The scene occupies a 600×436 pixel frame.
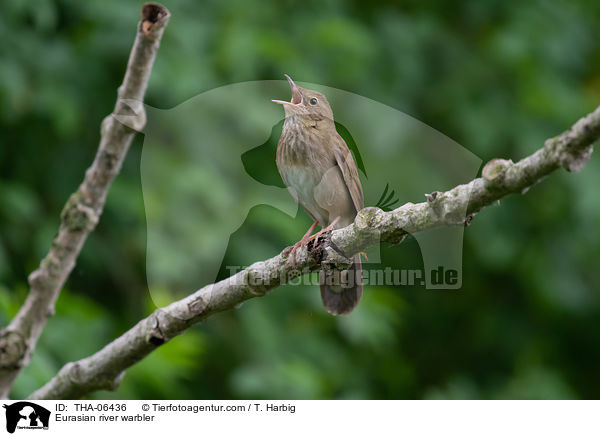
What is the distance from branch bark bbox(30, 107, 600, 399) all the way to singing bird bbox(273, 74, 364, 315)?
21cm

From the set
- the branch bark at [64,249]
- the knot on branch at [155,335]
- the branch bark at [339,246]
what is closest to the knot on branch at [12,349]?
the branch bark at [64,249]

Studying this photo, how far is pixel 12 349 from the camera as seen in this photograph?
220cm

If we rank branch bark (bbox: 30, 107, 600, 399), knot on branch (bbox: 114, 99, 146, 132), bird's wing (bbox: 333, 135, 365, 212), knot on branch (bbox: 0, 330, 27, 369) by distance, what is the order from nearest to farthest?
branch bark (bbox: 30, 107, 600, 399) → bird's wing (bbox: 333, 135, 365, 212) → knot on branch (bbox: 114, 99, 146, 132) → knot on branch (bbox: 0, 330, 27, 369)

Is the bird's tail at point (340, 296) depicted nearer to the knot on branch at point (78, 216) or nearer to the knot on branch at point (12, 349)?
the knot on branch at point (78, 216)

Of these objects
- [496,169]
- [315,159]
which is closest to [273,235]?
[315,159]

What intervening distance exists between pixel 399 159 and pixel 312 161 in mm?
404

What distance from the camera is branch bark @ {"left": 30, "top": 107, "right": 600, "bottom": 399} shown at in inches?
47.3

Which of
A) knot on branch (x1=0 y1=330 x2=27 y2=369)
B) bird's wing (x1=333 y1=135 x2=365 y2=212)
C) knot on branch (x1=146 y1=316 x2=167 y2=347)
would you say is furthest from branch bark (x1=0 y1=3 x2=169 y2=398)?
bird's wing (x1=333 y1=135 x2=365 y2=212)

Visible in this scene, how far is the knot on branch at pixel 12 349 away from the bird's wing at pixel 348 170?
1225 mm

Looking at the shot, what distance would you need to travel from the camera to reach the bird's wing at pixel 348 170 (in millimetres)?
1867

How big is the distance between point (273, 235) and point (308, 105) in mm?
707

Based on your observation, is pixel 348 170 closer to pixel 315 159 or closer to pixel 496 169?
pixel 315 159

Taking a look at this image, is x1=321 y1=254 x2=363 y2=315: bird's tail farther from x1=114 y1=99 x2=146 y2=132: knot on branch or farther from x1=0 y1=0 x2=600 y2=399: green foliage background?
x1=114 y1=99 x2=146 y2=132: knot on branch

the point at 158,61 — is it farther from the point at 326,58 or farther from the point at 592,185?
the point at 592,185
